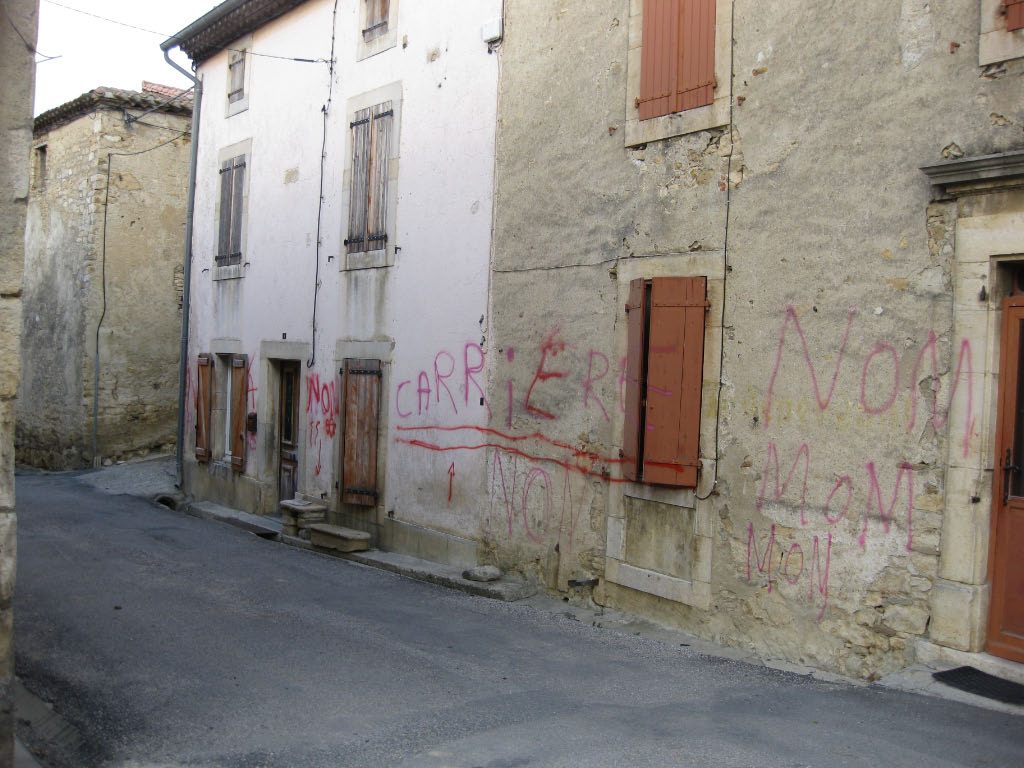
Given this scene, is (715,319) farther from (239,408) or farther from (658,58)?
(239,408)

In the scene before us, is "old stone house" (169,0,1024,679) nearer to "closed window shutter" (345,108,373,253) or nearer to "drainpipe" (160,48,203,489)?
"closed window shutter" (345,108,373,253)

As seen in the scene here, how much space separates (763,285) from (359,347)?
513 cm

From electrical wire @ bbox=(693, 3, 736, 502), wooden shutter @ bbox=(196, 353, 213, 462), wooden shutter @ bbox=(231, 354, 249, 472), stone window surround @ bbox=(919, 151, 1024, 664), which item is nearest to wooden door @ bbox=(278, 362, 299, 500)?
wooden shutter @ bbox=(231, 354, 249, 472)

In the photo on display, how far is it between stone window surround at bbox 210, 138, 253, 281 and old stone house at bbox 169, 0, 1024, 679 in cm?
261

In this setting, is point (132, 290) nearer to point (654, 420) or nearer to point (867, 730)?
point (654, 420)

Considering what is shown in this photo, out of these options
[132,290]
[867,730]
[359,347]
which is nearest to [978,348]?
[867,730]

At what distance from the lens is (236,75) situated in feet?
41.8

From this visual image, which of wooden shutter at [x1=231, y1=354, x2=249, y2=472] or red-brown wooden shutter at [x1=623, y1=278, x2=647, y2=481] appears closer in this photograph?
red-brown wooden shutter at [x1=623, y1=278, x2=647, y2=481]

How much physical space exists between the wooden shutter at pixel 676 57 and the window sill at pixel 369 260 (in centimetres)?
362

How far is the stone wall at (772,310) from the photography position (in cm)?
511

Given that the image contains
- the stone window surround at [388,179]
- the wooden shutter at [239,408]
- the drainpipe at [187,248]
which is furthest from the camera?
the drainpipe at [187,248]

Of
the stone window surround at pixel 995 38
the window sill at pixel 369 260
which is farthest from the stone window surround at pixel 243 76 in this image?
the stone window surround at pixel 995 38

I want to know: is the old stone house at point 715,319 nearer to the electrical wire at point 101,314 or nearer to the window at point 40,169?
the electrical wire at point 101,314

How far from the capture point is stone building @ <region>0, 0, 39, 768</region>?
3.71m
